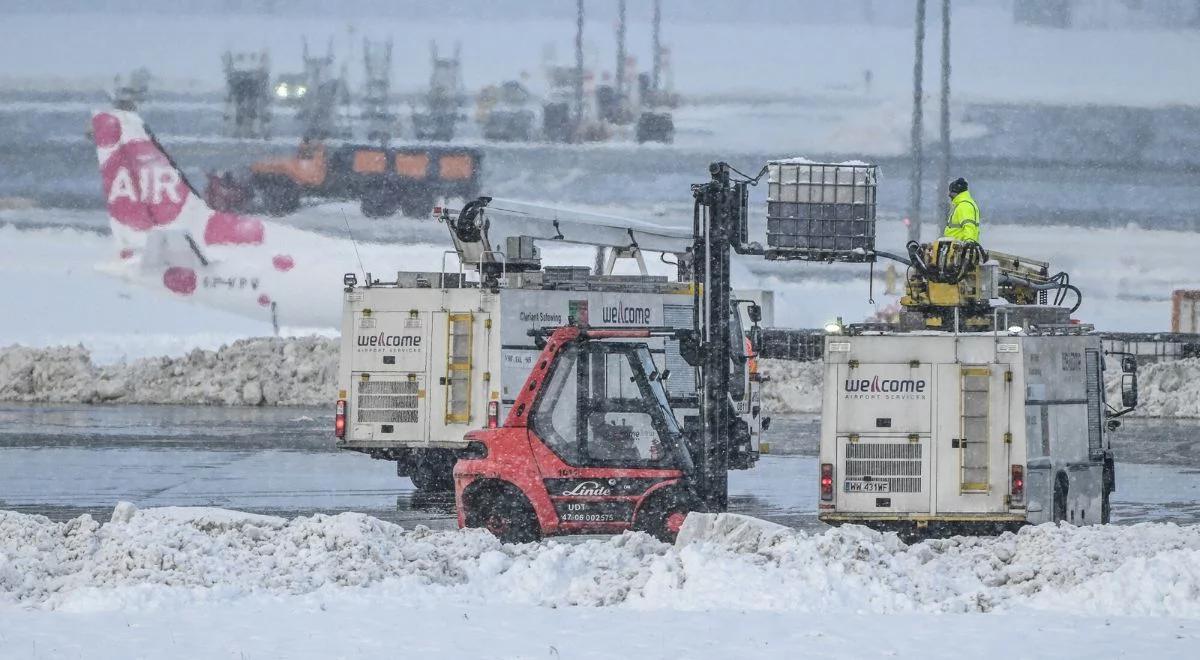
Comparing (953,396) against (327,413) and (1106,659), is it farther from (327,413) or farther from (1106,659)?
(327,413)

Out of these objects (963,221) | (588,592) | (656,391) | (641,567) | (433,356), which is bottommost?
(588,592)

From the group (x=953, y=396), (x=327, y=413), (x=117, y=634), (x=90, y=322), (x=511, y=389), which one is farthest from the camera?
(x=90, y=322)

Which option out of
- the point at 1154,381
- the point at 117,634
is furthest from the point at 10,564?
the point at 1154,381

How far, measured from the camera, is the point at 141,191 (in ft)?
167

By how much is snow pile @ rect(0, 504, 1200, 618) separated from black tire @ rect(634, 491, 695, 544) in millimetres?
1599

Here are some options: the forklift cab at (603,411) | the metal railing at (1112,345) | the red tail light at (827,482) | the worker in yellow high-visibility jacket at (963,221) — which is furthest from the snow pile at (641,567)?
Result: the metal railing at (1112,345)

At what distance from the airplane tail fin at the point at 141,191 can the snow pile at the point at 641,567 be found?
1413 inches

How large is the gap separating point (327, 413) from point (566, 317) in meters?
17.6

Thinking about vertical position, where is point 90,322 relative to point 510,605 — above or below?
above

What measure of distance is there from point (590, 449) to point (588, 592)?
3263mm

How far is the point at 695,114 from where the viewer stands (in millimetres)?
48812

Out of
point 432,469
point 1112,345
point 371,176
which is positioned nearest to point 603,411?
point 432,469

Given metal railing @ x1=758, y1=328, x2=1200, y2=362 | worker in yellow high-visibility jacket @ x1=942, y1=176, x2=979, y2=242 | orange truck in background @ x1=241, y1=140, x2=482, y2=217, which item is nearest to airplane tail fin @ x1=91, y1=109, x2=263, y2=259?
orange truck in background @ x1=241, y1=140, x2=482, y2=217

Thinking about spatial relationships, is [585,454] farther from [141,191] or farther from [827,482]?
[141,191]
